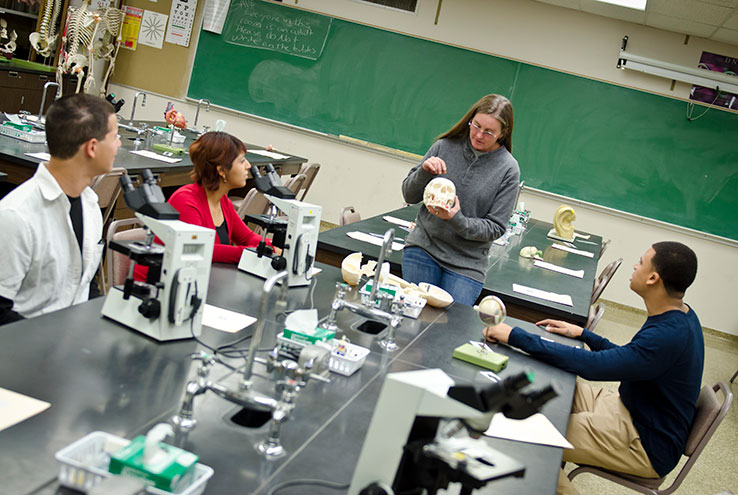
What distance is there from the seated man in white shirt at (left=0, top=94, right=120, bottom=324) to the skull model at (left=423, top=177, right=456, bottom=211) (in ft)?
4.20

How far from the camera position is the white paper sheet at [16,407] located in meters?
1.29

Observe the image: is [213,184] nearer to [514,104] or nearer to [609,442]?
[609,442]

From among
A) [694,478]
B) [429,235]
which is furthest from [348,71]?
[694,478]

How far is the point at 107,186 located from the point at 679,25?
5525 mm

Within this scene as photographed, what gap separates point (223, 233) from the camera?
2.99 metres

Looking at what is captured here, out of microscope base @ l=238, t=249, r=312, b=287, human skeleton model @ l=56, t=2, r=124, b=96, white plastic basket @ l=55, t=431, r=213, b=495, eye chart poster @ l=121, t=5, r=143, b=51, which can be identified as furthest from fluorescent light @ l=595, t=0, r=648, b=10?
white plastic basket @ l=55, t=431, r=213, b=495

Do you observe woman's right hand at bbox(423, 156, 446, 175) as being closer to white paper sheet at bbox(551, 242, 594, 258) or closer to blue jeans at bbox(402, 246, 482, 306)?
blue jeans at bbox(402, 246, 482, 306)

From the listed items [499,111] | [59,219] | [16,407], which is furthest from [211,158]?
[16,407]

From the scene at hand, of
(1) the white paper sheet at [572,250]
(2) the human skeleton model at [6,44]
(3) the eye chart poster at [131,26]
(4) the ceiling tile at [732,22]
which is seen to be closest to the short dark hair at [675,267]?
(1) the white paper sheet at [572,250]

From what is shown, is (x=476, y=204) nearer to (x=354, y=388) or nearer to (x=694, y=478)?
(x=354, y=388)

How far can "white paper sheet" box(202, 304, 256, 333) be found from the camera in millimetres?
2053

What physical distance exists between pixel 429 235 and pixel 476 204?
0.26 meters

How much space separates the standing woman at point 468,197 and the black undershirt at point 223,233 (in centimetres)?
81

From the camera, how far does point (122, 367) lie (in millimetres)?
1638
